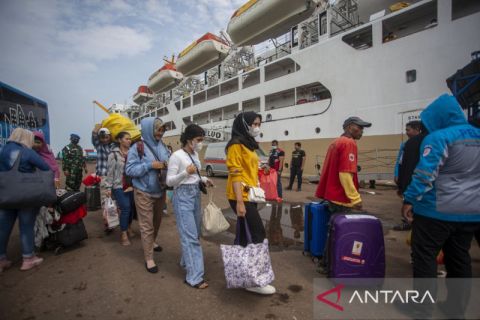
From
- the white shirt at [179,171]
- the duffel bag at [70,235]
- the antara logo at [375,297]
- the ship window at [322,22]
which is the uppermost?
the ship window at [322,22]

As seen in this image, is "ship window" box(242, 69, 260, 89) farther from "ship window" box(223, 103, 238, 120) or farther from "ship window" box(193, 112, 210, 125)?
"ship window" box(193, 112, 210, 125)

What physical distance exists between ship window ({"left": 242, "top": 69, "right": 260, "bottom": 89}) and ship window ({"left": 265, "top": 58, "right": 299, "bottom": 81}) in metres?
0.80

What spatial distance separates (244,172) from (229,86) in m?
19.9

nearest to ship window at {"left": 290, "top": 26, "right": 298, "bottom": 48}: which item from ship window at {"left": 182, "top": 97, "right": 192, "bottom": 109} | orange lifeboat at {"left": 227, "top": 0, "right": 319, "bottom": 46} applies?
orange lifeboat at {"left": 227, "top": 0, "right": 319, "bottom": 46}

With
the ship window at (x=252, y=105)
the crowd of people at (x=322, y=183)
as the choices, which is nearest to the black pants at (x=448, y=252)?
the crowd of people at (x=322, y=183)

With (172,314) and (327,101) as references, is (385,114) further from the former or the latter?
(172,314)

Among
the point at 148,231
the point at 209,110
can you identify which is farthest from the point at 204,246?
the point at 209,110

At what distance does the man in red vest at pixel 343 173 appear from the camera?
8.44 ft

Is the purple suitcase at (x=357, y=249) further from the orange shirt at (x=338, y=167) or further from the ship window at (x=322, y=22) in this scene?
the ship window at (x=322, y=22)

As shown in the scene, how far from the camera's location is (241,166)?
236 centimetres

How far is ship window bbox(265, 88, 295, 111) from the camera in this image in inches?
634

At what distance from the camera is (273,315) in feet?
6.63

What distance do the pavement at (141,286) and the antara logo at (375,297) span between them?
0.64 feet

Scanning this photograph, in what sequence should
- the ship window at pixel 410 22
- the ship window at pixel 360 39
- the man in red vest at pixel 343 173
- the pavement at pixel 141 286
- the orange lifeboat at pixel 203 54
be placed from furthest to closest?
the orange lifeboat at pixel 203 54 < the ship window at pixel 360 39 < the ship window at pixel 410 22 < the man in red vest at pixel 343 173 < the pavement at pixel 141 286
